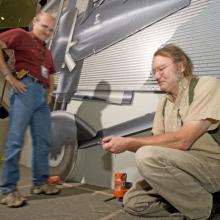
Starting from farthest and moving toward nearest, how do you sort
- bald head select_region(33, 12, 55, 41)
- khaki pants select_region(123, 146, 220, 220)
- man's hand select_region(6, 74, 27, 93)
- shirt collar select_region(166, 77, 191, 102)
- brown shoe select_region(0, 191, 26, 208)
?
bald head select_region(33, 12, 55, 41) < man's hand select_region(6, 74, 27, 93) < brown shoe select_region(0, 191, 26, 208) < shirt collar select_region(166, 77, 191, 102) < khaki pants select_region(123, 146, 220, 220)

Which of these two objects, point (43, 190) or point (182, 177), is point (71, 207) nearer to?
point (43, 190)

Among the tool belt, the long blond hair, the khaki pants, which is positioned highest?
the long blond hair

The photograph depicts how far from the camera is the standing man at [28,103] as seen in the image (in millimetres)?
2008

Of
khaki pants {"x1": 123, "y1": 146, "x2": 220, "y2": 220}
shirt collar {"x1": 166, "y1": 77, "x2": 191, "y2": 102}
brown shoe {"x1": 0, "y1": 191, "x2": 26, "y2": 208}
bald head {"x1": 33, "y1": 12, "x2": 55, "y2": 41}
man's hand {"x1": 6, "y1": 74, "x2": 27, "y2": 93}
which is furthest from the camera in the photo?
bald head {"x1": 33, "y1": 12, "x2": 55, "y2": 41}

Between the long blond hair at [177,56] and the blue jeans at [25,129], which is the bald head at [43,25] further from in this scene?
the long blond hair at [177,56]

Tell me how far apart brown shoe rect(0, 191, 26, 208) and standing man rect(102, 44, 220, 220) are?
712 mm

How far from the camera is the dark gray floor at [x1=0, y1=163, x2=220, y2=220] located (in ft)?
5.82

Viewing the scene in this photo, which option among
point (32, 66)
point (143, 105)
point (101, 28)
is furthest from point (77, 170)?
point (101, 28)

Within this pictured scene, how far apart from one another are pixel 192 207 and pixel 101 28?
1.74m

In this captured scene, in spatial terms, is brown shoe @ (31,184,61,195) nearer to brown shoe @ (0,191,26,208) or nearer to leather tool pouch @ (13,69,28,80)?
brown shoe @ (0,191,26,208)

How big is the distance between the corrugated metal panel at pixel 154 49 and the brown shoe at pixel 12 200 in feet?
3.61

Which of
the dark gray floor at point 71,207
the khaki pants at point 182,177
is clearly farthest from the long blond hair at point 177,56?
the dark gray floor at point 71,207

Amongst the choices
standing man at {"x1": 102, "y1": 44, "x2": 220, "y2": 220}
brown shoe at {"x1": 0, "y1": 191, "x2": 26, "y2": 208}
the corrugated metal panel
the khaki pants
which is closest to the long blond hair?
standing man at {"x1": 102, "y1": 44, "x2": 220, "y2": 220}

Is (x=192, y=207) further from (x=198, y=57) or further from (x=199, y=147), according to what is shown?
(x=198, y=57)
